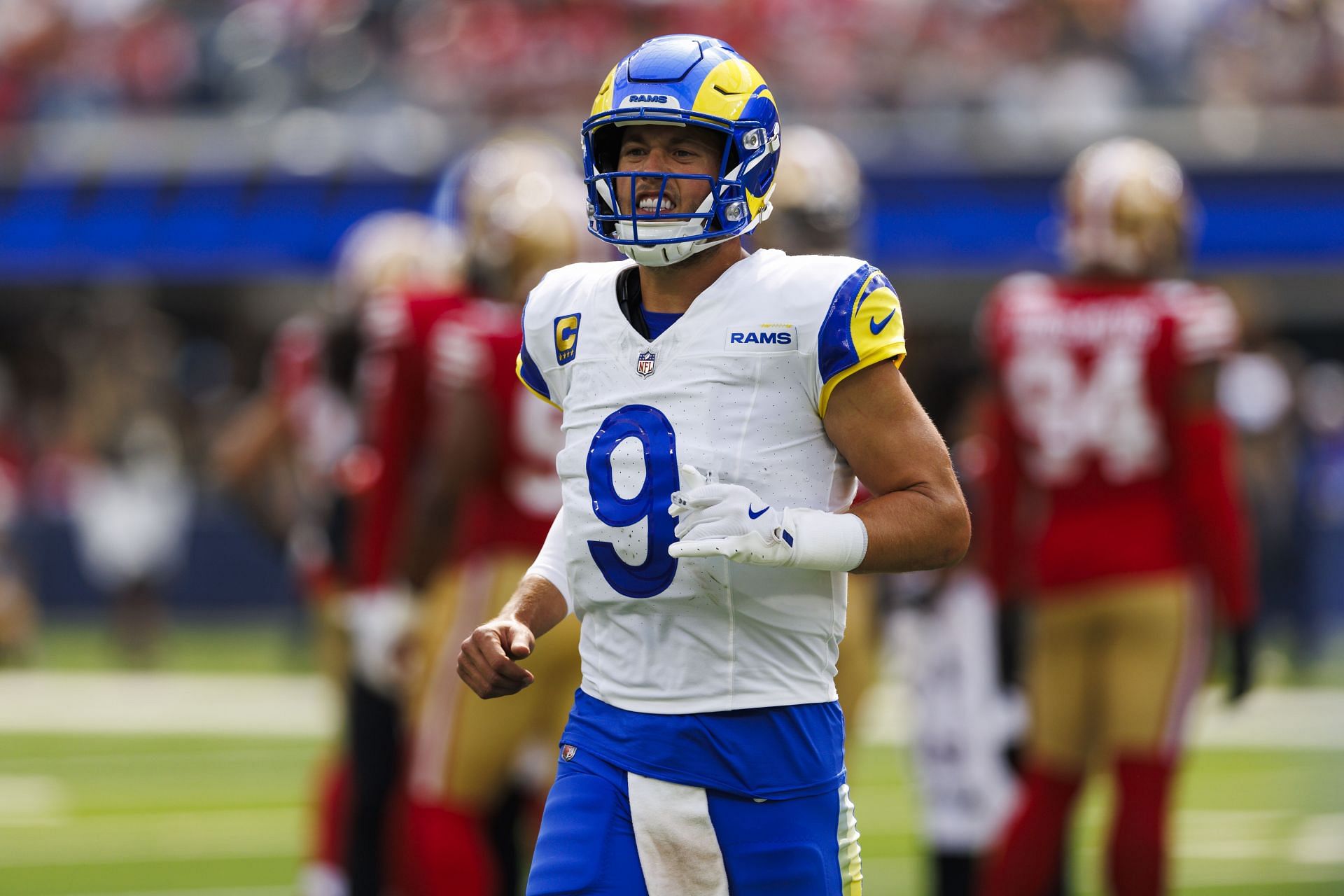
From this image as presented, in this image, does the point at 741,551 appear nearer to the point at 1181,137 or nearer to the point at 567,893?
the point at 567,893

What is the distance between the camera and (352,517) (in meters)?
6.26

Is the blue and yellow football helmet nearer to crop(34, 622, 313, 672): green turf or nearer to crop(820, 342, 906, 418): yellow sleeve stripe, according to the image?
crop(820, 342, 906, 418): yellow sleeve stripe

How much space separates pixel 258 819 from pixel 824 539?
5.95 m

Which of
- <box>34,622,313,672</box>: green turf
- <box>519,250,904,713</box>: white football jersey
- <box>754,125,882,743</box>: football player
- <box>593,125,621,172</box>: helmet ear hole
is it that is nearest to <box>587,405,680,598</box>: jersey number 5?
<box>519,250,904,713</box>: white football jersey

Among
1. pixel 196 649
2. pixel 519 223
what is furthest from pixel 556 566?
pixel 196 649

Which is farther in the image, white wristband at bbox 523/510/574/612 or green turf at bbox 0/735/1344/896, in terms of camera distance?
green turf at bbox 0/735/1344/896

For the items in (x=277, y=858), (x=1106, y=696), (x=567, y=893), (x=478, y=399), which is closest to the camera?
(x=567, y=893)

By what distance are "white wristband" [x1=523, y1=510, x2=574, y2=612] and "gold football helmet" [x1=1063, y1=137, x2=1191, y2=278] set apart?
100 inches

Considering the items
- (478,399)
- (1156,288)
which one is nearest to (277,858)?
(478,399)

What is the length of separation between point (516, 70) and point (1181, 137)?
5179 mm

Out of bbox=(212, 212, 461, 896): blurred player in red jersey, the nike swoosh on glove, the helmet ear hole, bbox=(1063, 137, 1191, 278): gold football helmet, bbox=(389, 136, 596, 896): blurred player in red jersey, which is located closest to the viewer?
the nike swoosh on glove

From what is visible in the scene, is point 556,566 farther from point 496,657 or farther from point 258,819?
point 258,819

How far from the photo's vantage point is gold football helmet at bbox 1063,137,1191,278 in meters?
5.57

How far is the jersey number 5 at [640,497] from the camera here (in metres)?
3.21
